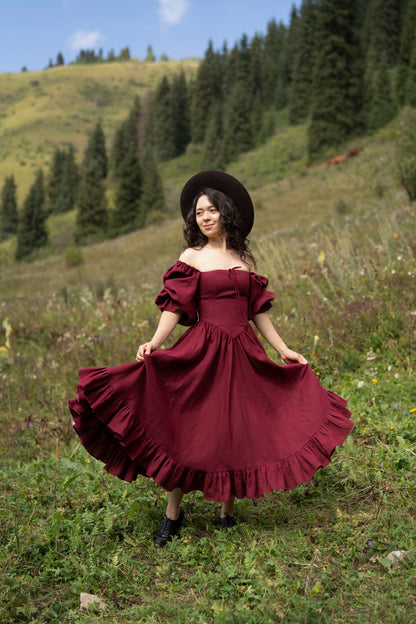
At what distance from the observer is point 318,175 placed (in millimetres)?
29875

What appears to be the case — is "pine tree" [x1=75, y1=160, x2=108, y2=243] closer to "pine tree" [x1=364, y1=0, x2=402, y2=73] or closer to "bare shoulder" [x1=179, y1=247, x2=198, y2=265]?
"pine tree" [x1=364, y1=0, x2=402, y2=73]

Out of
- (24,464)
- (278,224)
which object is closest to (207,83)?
(278,224)

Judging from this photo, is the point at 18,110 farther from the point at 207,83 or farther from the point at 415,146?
the point at 415,146

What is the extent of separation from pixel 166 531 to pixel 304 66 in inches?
2061

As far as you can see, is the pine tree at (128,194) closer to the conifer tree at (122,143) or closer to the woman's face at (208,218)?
the conifer tree at (122,143)

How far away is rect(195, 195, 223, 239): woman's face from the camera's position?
3.15 m

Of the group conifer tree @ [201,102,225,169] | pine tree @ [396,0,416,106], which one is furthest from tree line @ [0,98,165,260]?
pine tree @ [396,0,416,106]

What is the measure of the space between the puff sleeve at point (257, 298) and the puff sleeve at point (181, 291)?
1.18 feet

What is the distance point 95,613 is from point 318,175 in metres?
29.7

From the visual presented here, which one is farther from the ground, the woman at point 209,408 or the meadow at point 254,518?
the woman at point 209,408

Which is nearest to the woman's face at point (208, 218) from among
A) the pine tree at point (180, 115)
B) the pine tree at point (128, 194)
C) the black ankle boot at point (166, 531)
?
the black ankle boot at point (166, 531)

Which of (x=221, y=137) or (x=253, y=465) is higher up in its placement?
(x=221, y=137)

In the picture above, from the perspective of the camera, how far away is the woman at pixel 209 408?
107 inches

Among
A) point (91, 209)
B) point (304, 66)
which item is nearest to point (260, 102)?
point (304, 66)
